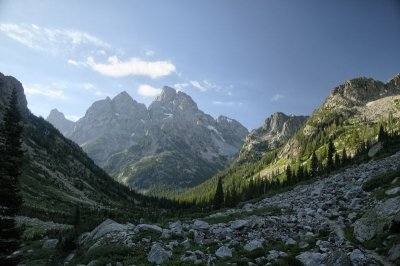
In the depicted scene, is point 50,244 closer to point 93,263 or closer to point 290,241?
point 93,263

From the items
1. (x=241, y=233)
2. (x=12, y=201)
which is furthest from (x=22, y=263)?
(x=241, y=233)

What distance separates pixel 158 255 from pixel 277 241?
8.65m

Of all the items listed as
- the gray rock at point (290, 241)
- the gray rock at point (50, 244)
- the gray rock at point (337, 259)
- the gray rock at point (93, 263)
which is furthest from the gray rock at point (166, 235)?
the gray rock at point (50, 244)

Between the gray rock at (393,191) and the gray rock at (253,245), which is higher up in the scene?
the gray rock at (393,191)

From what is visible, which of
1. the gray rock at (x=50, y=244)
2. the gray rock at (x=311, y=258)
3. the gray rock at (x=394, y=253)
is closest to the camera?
the gray rock at (x=394, y=253)

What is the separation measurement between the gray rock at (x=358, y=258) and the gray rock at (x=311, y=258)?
1.47 meters

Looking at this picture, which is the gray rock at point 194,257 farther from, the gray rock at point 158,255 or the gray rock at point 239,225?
the gray rock at point 239,225

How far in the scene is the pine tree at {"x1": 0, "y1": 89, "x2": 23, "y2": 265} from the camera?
29.5 metres

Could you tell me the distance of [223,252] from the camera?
22922mm

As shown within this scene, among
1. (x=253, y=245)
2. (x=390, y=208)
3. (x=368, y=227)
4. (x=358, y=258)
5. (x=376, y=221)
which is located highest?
(x=390, y=208)

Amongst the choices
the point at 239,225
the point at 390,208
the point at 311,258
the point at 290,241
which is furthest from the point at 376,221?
the point at 239,225

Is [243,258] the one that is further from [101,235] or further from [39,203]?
[39,203]

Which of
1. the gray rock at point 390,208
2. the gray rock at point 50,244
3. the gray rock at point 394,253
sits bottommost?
the gray rock at point 50,244

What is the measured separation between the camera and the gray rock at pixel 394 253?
1693 cm
